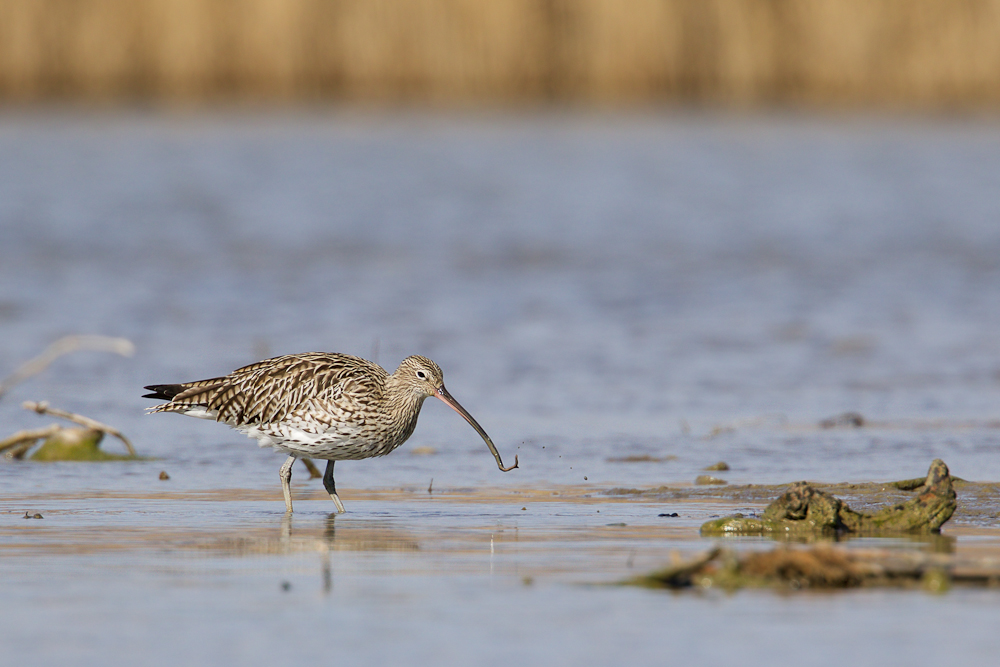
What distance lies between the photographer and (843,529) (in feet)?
22.1

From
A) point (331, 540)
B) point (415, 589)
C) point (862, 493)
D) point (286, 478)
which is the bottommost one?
point (415, 589)

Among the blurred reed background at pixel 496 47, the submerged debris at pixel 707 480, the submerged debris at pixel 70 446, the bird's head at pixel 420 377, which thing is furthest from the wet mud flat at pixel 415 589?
the blurred reed background at pixel 496 47

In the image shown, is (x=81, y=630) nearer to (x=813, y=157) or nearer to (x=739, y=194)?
(x=739, y=194)

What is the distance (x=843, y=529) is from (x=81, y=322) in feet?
29.2

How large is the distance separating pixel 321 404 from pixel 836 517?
2658 millimetres

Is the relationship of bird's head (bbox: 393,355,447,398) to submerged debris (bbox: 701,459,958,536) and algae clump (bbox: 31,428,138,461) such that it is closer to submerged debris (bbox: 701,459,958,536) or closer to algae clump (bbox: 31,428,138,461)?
algae clump (bbox: 31,428,138,461)

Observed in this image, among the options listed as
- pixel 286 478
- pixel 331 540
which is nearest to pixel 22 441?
pixel 286 478

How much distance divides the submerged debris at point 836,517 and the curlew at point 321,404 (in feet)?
5.08

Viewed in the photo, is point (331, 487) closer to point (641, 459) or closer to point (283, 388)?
point (283, 388)

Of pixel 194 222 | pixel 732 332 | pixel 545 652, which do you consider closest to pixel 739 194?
pixel 194 222

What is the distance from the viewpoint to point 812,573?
17.7ft

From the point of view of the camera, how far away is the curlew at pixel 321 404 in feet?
26.4

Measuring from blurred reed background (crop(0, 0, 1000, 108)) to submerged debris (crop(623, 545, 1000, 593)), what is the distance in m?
24.1

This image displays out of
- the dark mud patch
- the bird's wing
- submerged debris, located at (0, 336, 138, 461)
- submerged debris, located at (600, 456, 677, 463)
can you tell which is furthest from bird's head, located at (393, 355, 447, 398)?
submerged debris, located at (0, 336, 138, 461)
